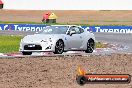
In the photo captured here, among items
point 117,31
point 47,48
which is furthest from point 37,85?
point 117,31

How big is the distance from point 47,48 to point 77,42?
232 cm

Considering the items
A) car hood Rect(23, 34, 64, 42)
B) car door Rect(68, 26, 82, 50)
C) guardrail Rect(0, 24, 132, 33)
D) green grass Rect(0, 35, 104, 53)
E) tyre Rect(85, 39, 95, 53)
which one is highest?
car hood Rect(23, 34, 64, 42)

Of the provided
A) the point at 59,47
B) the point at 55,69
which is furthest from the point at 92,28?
the point at 55,69

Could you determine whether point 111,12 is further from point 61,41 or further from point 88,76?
point 88,76

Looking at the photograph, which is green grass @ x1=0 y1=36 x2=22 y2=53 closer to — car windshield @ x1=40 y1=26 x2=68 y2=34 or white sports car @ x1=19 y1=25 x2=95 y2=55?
car windshield @ x1=40 y1=26 x2=68 y2=34

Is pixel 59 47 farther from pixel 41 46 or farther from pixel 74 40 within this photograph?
pixel 74 40

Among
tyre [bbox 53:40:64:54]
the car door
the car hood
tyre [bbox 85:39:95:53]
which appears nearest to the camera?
the car hood

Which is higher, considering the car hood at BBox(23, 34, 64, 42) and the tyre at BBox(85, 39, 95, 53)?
the car hood at BBox(23, 34, 64, 42)

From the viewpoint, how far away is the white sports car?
854 inches

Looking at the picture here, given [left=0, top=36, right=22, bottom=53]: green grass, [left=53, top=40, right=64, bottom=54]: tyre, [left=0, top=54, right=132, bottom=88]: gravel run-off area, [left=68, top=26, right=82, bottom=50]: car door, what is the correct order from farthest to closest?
[left=0, top=36, right=22, bottom=53]: green grass, [left=68, top=26, right=82, bottom=50]: car door, [left=53, top=40, right=64, bottom=54]: tyre, [left=0, top=54, right=132, bottom=88]: gravel run-off area

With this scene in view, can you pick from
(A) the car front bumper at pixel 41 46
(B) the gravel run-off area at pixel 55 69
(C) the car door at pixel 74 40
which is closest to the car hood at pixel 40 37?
(A) the car front bumper at pixel 41 46

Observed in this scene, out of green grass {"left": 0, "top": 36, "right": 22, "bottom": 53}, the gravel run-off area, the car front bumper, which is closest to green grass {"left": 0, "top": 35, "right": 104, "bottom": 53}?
green grass {"left": 0, "top": 36, "right": 22, "bottom": 53}

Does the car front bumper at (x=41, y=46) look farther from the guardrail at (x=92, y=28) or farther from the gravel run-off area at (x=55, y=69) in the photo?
the guardrail at (x=92, y=28)

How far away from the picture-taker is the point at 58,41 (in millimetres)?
22109
